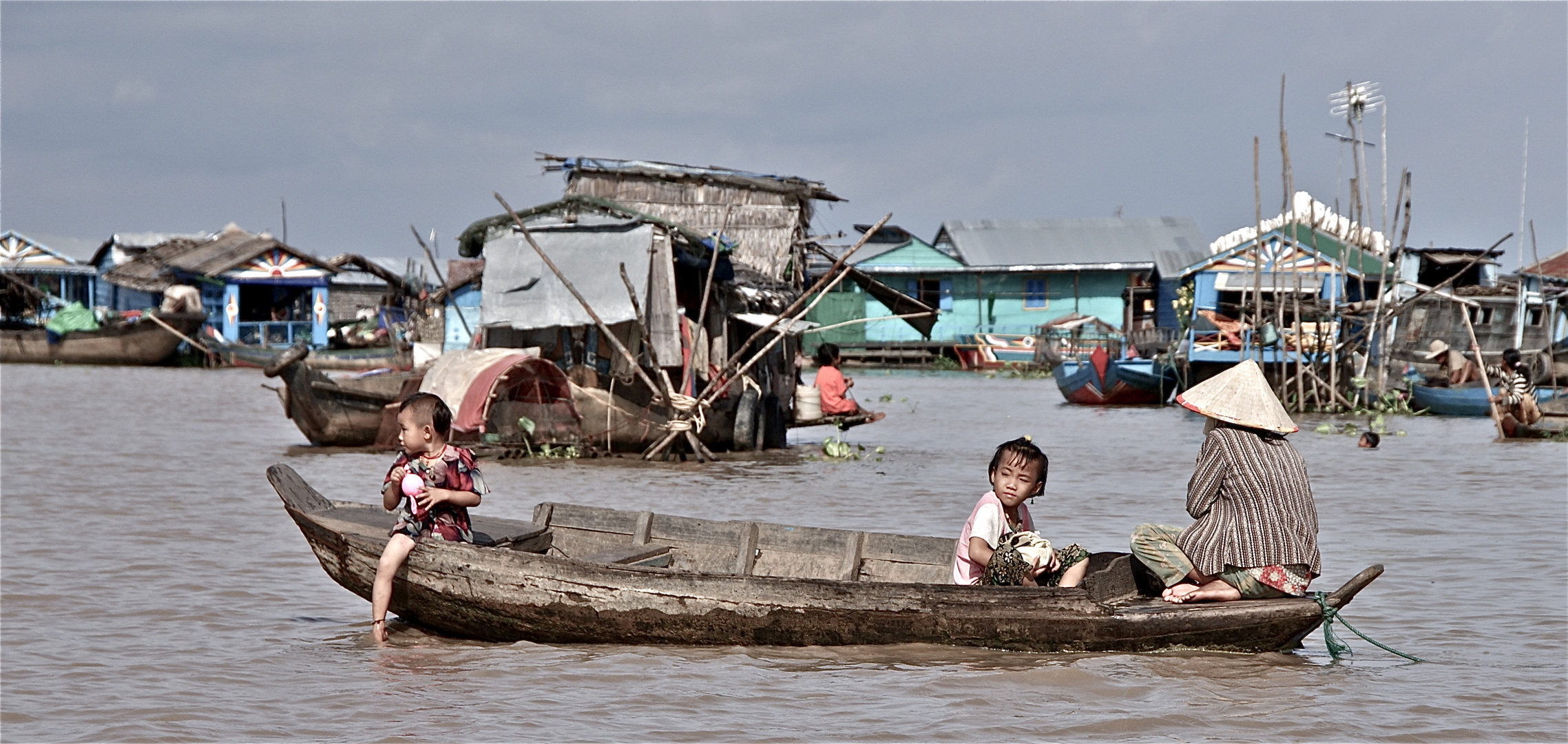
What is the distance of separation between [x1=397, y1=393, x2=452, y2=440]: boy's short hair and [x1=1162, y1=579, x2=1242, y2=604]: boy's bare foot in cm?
298

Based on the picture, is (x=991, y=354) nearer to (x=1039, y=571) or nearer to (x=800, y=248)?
(x=800, y=248)

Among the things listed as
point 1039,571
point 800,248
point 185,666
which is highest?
point 800,248

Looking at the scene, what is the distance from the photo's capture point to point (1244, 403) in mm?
5004

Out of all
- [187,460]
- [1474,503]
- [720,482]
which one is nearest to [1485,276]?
[1474,503]

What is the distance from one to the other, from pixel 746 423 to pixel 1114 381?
11494 mm

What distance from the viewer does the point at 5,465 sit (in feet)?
37.7

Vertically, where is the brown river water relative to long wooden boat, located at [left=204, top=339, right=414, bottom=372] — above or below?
below

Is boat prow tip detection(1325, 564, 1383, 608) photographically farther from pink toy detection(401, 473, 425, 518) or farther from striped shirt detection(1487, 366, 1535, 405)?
striped shirt detection(1487, 366, 1535, 405)

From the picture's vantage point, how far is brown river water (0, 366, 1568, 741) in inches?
178

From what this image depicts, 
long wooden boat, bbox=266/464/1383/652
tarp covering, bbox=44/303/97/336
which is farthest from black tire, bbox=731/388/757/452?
tarp covering, bbox=44/303/97/336

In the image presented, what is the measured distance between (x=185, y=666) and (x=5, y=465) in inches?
302

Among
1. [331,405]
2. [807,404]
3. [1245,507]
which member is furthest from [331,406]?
[1245,507]

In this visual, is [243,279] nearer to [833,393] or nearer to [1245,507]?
[833,393]

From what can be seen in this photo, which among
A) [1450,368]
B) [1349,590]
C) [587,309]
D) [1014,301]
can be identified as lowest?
[1349,590]
